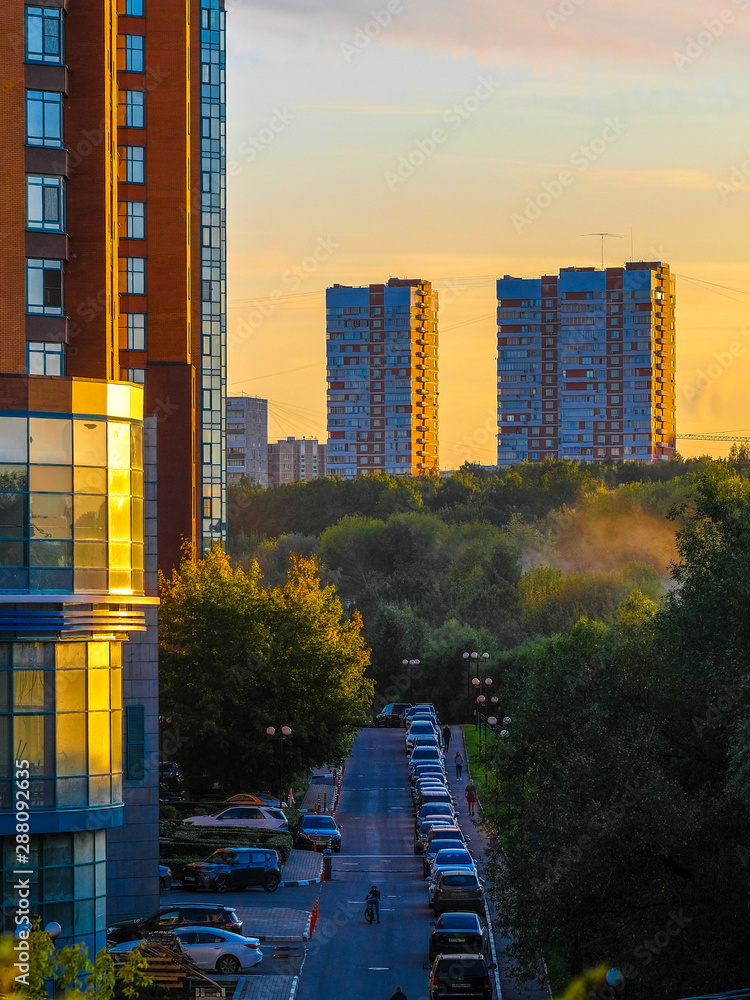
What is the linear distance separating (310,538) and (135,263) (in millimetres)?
69360

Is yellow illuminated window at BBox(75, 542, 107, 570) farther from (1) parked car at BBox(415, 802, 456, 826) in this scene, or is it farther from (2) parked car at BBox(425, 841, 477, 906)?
(1) parked car at BBox(415, 802, 456, 826)

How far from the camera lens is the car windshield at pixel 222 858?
135 ft

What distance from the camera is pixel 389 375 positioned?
18050 centimetres

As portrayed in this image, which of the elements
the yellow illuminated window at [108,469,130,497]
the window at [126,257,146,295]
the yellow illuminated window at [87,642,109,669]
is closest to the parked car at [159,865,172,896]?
the yellow illuminated window at [87,642,109,669]

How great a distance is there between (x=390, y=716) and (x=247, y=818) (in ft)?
126

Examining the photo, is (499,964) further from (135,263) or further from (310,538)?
(310,538)

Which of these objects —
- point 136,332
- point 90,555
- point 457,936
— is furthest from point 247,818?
point 90,555

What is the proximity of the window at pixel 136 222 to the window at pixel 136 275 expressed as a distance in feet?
2.88

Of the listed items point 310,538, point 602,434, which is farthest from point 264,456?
point 310,538

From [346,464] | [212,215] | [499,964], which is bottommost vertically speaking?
[499,964]

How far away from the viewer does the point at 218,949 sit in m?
31.4

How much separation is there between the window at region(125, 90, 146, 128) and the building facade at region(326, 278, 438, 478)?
12313 cm

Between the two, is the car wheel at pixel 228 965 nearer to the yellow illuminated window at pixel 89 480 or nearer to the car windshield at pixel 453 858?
the car windshield at pixel 453 858

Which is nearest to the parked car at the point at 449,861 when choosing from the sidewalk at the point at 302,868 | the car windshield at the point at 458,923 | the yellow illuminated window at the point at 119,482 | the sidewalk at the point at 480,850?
the sidewalk at the point at 480,850
